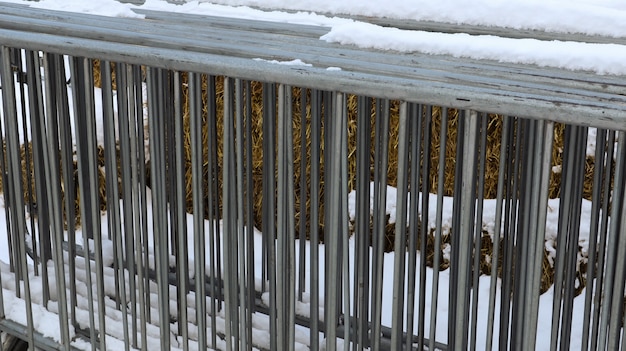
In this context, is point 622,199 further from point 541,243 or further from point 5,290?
point 5,290

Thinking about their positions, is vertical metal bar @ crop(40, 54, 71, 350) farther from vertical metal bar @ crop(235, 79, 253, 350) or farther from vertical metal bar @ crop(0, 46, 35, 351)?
vertical metal bar @ crop(235, 79, 253, 350)

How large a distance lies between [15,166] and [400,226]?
93 centimetres

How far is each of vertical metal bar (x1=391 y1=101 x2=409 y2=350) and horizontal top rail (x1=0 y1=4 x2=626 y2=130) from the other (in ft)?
0.26

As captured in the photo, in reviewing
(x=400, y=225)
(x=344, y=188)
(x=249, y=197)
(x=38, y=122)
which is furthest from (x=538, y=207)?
(x=38, y=122)

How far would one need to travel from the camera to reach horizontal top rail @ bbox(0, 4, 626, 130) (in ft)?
3.85

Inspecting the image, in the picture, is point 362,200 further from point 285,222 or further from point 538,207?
point 538,207

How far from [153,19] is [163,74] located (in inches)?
4.5

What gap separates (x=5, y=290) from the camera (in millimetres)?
2162

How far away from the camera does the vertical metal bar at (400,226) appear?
A: 1.34 meters

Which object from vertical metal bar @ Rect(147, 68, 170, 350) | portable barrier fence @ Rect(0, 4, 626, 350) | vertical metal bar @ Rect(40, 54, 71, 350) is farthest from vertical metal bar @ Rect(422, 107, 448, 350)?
vertical metal bar @ Rect(40, 54, 71, 350)

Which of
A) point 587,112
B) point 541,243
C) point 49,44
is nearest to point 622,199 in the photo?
point 541,243

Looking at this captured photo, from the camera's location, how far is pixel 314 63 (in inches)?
54.7

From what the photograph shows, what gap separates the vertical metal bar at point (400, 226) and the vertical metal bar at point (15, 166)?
2.82 ft

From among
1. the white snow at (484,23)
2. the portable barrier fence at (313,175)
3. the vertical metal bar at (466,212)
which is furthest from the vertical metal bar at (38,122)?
the vertical metal bar at (466,212)
